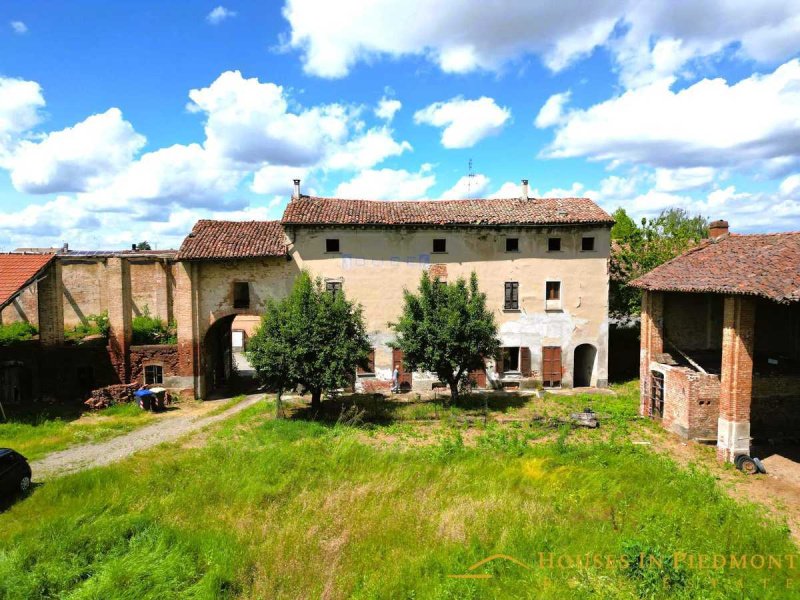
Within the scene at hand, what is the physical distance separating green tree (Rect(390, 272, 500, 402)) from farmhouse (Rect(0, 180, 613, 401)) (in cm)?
350

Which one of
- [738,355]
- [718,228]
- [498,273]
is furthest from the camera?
[498,273]

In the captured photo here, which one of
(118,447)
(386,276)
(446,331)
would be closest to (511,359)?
(446,331)

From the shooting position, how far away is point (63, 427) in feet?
57.2

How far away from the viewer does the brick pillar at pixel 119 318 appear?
71.9 ft

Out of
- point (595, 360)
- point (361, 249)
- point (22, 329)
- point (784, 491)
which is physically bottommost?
point (784, 491)

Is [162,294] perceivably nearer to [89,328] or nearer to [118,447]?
[89,328]

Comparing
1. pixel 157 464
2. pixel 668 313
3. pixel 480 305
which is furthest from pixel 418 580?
pixel 668 313

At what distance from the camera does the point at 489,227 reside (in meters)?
23.2

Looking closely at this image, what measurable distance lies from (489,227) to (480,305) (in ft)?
17.8

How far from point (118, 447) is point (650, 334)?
20599 millimetres

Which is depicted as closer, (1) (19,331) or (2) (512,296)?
(2) (512,296)

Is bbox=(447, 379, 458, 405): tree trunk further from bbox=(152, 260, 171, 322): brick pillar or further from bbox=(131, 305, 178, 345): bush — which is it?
bbox=(152, 260, 171, 322): brick pillar

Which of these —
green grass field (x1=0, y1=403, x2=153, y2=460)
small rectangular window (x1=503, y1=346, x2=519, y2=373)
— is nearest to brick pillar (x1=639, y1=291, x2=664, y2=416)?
small rectangular window (x1=503, y1=346, x2=519, y2=373)

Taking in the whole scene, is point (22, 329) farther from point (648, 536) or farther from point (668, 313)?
point (668, 313)
